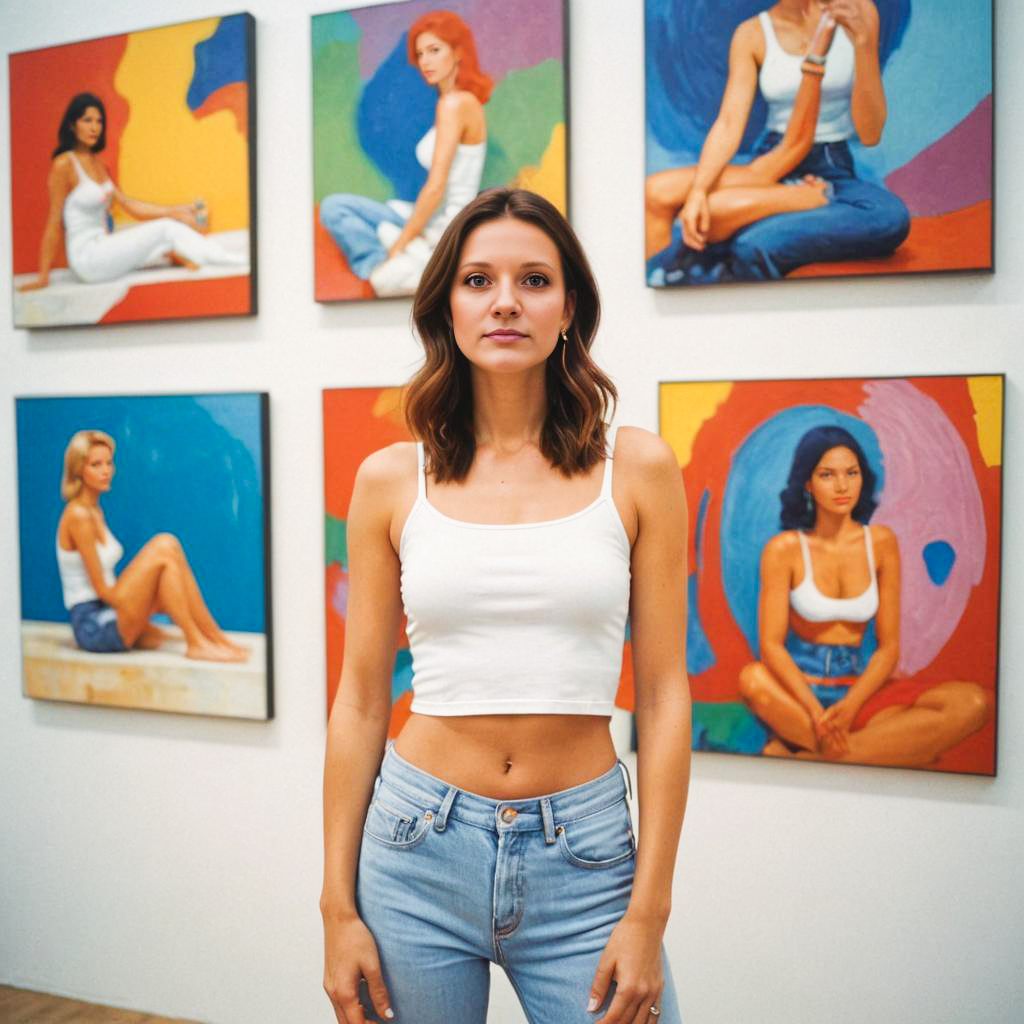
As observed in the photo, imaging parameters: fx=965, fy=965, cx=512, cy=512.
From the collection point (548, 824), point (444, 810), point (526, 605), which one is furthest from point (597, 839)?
point (526, 605)

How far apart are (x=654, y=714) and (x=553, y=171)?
1.26 meters

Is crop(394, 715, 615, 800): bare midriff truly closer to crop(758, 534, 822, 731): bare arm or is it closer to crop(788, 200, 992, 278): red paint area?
crop(758, 534, 822, 731): bare arm

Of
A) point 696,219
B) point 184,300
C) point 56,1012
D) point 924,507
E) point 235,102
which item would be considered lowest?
point 56,1012

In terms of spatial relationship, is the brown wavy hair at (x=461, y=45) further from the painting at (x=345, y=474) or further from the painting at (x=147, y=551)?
the painting at (x=147, y=551)

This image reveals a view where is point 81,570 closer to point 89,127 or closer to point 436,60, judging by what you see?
point 89,127

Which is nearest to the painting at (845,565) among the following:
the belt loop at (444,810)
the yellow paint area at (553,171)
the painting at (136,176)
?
the yellow paint area at (553,171)

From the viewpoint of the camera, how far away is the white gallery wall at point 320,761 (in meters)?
1.84

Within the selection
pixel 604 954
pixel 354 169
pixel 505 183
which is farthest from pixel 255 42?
pixel 604 954

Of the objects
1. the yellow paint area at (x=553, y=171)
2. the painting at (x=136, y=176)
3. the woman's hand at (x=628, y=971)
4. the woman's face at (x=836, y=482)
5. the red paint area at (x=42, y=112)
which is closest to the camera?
the woman's hand at (x=628, y=971)

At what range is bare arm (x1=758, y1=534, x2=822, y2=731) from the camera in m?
1.90

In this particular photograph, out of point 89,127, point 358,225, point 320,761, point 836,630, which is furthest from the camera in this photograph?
point 89,127

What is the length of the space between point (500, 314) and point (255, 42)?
1.49m

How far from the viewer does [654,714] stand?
118cm

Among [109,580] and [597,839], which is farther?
[109,580]
